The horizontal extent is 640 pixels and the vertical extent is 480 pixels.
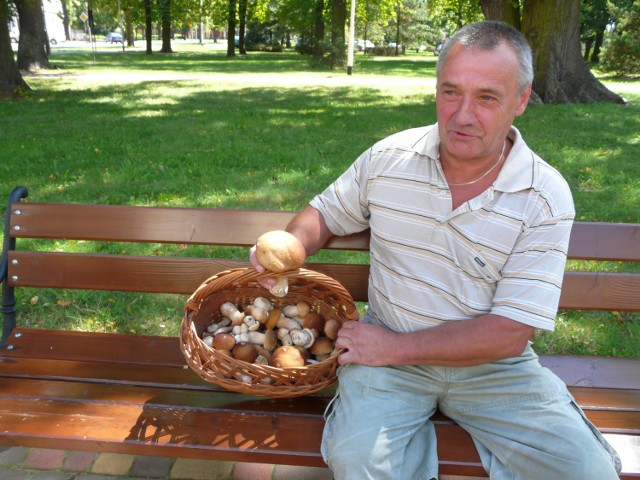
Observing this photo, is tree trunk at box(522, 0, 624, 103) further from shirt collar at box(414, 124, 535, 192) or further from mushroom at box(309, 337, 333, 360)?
mushroom at box(309, 337, 333, 360)

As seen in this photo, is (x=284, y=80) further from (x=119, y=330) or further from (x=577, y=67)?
(x=119, y=330)

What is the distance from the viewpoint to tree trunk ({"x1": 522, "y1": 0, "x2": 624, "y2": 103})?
39.1 ft

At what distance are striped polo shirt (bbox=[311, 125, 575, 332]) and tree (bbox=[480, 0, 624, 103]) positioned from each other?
1091cm

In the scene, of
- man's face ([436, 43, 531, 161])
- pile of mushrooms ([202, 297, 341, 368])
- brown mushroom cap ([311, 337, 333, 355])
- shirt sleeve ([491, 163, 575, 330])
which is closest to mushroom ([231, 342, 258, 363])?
pile of mushrooms ([202, 297, 341, 368])

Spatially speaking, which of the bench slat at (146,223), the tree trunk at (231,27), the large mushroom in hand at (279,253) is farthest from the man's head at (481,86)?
the tree trunk at (231,27)

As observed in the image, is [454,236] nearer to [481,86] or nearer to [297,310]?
[481,86]

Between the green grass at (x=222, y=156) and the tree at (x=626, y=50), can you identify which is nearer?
the green grass at (x=222, y=156)

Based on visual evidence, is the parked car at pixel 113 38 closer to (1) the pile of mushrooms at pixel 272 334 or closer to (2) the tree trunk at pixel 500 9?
(2) the tree trunk at pixel 500 9

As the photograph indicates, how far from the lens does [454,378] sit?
219 centimetres

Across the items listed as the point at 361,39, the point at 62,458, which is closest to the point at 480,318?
the point at 62,458

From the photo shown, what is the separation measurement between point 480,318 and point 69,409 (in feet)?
4.99

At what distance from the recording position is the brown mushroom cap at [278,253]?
220 cm

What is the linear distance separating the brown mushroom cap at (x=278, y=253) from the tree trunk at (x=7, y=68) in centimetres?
1222

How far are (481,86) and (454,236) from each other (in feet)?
1.67
